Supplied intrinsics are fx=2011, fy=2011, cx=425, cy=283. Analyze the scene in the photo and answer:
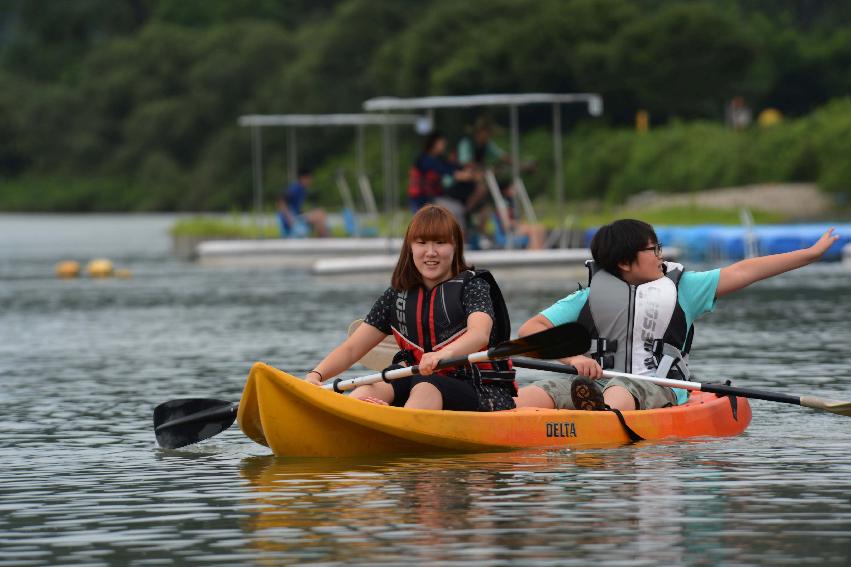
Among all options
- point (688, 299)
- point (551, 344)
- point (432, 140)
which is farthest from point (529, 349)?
point (432, 140)

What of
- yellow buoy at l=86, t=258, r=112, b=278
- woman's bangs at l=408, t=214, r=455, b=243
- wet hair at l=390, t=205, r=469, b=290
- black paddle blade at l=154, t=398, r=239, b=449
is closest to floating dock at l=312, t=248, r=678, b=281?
yellow buoy at l=86, t=258, r=112, b=278

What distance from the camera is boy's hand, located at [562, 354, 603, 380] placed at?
9.80 m

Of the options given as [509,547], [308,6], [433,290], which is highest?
[308,6]

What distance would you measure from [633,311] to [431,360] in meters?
1.26

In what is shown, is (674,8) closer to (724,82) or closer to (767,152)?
(724,82)

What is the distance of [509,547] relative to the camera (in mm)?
7273

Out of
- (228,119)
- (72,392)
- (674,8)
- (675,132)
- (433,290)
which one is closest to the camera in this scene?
(433,290)

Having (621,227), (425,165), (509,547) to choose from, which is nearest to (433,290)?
(621,227)

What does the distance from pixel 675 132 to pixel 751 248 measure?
799 inches

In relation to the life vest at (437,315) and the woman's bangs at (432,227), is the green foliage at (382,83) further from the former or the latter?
the woman's bangs at (432,227)

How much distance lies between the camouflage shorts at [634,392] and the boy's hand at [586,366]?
30 centimetres

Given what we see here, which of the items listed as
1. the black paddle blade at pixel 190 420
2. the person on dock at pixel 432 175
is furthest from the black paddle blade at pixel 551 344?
the person on dock at pixel 432 175

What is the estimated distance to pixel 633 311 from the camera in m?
10.0

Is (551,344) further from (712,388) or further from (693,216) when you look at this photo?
(693,216)
